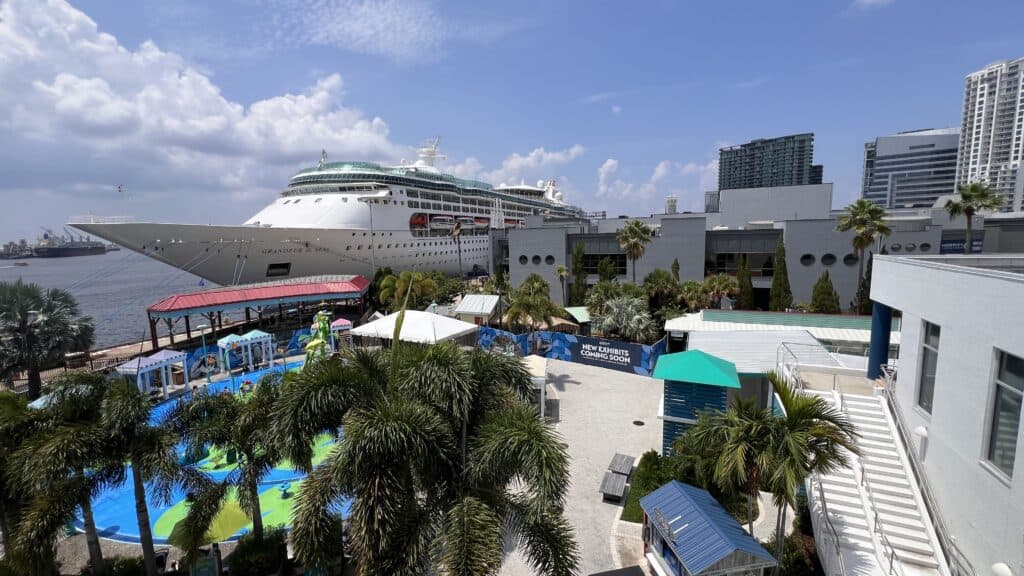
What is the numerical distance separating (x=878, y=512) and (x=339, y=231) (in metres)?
37.9

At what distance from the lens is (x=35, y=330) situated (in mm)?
16375

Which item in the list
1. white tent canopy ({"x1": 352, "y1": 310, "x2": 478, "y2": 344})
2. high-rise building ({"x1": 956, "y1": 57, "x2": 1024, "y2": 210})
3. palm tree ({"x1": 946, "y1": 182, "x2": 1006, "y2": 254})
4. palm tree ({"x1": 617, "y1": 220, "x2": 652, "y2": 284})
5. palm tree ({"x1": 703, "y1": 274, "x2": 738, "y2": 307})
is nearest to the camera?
white tent canopy ({"x1": 352, "y1": 310, "x2": 478, "y2": 344})

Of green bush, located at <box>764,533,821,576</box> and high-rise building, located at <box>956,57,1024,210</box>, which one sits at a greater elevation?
high-rise building, located at <box>956,57,1024,210</box>

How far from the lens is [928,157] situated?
123m

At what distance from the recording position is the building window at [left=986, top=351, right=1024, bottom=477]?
18.9ft

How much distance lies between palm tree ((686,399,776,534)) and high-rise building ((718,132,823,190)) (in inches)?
6325

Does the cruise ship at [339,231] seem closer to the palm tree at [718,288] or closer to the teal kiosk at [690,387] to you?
the palm tree at [718,288]

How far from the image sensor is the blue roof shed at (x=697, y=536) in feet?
20.6

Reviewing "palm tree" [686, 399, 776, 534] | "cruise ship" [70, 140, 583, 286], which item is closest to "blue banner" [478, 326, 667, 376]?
"palm tree" [686, 399, 776, 534]

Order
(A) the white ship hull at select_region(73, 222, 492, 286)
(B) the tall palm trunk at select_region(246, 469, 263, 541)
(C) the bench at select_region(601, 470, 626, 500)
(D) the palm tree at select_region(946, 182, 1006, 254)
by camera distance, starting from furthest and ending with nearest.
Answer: (A) the white ship hull at select_region(73, 222, 492, 286) → (D) the palm tree at select_region(946, 182, 1006, 254) → (C) the bench at select_region(601, 470, 626, 500) → (B) the tall palm trunk at select_region(246, 469, 263, 541)

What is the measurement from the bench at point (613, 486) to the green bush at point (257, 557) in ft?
21.7

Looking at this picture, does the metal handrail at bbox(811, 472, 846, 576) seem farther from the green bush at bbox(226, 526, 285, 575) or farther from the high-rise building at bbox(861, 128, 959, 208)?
the high-rise building at bbox(861, 128, 959, 208)

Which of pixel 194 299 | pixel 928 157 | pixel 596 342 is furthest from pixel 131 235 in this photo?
pixel 928 157


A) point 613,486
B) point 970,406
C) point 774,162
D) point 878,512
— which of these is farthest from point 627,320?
point 774,162
